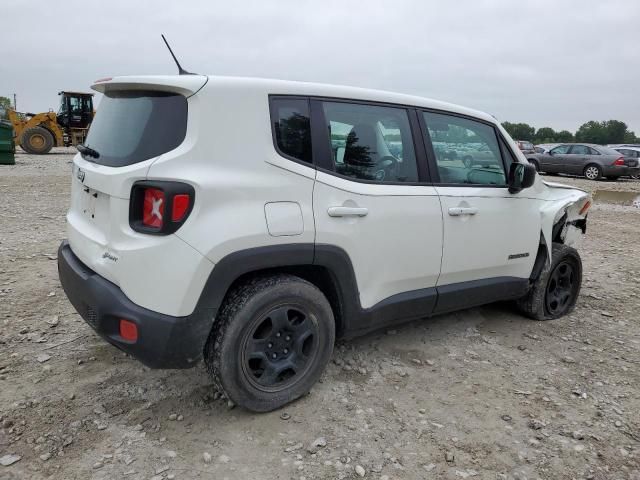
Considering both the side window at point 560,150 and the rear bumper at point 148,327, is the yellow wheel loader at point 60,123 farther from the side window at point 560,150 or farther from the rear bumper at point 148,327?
the rear bumper at point 148,327

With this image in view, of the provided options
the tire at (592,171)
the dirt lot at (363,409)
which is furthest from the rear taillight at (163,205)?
the tire at (592,171)

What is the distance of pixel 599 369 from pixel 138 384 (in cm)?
307

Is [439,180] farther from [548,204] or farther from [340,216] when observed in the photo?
[548,204]

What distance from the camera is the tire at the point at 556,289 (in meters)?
4.23

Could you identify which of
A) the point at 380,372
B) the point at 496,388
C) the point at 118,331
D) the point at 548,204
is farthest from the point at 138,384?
the point at 548,204

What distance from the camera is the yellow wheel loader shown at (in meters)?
22.2

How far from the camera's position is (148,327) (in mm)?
2373

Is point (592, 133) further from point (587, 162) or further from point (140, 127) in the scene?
point (140, 127)

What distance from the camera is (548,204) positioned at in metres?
4.11

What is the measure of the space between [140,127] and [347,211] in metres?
1.17

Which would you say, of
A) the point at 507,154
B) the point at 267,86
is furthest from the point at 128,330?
Result: the point at 507,154

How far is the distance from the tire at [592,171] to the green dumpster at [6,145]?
21.1 meters

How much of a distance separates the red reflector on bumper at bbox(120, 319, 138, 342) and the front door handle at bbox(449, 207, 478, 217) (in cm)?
206

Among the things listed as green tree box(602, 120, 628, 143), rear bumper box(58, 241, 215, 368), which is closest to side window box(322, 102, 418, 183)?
rear bumper box(58, 241, 215, 368)
